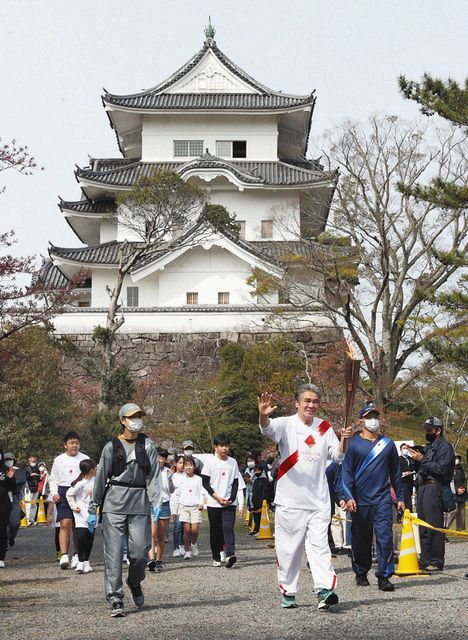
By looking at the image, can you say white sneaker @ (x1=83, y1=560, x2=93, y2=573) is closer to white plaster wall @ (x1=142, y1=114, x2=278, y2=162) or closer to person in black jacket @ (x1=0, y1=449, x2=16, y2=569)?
person in black jacket @ (x1=0, y1=449, x2=16, y2=569)

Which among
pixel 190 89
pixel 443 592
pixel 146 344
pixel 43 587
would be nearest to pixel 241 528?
pixel 43 587

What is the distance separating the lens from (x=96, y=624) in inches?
332

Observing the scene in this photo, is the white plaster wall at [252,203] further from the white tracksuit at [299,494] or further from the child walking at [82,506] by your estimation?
the white tracksuit at [299,494]

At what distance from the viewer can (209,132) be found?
51.9m

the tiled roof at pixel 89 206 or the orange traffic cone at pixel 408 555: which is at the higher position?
Result: the tiled roof at pixel 89 206

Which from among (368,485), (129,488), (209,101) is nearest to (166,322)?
(209,101)

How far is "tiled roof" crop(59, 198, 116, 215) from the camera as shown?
4884 centimetres

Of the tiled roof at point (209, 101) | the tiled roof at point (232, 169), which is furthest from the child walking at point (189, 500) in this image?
the tiled roof at point (209, 101)

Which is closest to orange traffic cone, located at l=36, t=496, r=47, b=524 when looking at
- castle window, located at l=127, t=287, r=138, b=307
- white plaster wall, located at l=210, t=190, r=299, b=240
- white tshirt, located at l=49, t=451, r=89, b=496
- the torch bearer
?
white tshirt, located at l=49, t=451, r=89, b=496

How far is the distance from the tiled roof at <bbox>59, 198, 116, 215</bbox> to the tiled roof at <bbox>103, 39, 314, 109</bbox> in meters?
4.59

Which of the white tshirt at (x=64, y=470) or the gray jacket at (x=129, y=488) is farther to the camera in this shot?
the white tshirt at (x=64, y=470)

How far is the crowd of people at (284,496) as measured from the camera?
29.8 ft

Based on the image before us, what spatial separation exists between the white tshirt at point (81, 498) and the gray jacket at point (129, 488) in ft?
12.9

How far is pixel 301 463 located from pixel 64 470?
5537 millimetres
